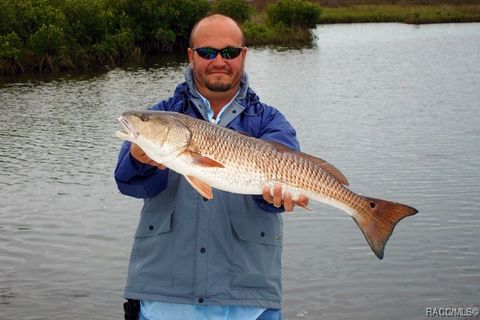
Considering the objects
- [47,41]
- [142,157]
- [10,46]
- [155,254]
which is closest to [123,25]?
[47,41]

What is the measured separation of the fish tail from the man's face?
4.13 feet

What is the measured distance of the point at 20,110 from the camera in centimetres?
2800

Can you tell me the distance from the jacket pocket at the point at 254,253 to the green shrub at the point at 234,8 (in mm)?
66771

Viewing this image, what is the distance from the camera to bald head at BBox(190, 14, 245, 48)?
4656mm

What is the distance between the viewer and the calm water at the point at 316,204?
10000 mm

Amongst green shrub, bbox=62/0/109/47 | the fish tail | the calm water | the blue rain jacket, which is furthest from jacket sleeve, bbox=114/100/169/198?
green shrub, bbox=62/0/109/47

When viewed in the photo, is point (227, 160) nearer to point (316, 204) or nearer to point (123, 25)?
point (316, 204)


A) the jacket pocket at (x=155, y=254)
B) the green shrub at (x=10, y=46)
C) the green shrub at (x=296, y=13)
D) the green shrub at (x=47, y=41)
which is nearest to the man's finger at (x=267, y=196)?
the jacket pocket at (x=155, y=254)

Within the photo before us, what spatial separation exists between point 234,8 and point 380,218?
68669 millimetres

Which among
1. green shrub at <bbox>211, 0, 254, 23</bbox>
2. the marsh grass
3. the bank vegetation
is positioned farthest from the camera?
the marsh grass

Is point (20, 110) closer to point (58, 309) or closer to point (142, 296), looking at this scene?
point (58, 309)

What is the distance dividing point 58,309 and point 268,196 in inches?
251

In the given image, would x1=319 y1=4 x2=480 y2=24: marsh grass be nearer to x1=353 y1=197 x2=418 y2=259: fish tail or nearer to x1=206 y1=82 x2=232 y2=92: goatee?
x1=353 y1=197 x2=418 y2=259: fish tail

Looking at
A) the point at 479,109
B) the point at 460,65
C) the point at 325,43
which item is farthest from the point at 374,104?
the point at 325,43
